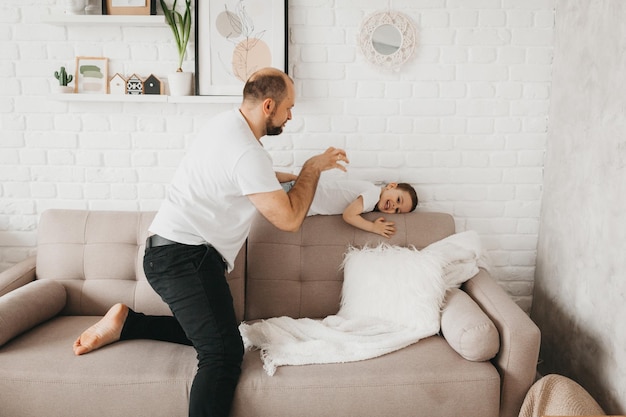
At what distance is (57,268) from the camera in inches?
97.1

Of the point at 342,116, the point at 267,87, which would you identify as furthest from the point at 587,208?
the point at 267,87

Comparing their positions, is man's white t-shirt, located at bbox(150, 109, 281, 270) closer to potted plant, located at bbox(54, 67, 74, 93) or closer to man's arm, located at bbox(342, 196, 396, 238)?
man's arm, located at bbox(342, 196, 396, 238)

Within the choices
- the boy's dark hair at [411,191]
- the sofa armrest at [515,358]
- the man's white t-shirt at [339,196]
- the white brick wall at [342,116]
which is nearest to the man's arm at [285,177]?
the man's white t-shirt at [339,196]

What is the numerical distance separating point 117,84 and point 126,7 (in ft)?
1.17

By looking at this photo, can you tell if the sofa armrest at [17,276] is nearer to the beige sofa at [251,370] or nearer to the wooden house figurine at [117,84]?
the beige sofa at [251,370]

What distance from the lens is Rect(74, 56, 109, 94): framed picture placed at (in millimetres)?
2607

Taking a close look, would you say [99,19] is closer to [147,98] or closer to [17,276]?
[147,98]

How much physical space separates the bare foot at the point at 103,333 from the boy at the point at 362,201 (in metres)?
0.90

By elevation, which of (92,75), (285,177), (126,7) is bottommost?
(285,177)

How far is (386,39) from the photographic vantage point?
2615 millimetres

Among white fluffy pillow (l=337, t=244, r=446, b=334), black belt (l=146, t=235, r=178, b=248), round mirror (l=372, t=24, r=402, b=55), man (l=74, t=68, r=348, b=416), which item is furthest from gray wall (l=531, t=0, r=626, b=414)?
black belt (l=146, t=235, r=178, b=248)

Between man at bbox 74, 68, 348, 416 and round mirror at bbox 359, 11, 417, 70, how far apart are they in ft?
2.48

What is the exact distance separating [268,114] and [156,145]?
932 mm

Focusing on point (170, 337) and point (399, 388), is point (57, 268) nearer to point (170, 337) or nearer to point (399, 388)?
point (170, 337)
